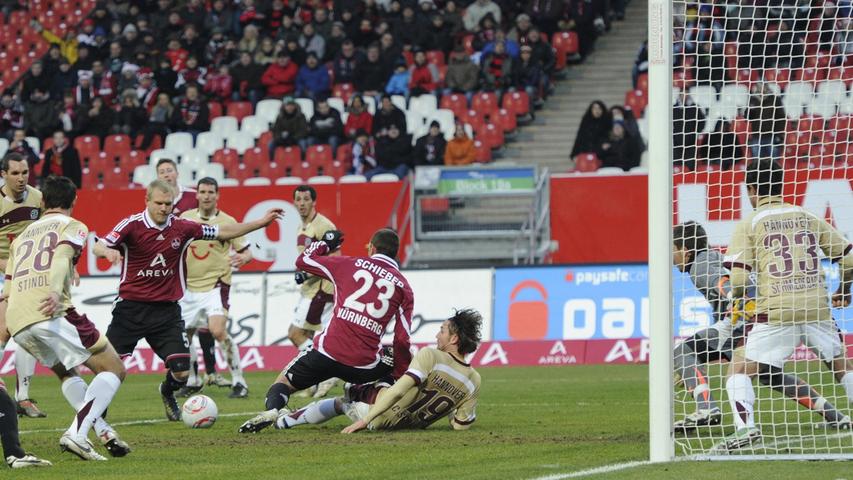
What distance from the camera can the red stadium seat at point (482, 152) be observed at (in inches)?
1035

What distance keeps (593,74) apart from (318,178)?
7.68 meters

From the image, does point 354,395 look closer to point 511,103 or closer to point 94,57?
point 511,103

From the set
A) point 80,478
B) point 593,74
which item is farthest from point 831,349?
point 593,74

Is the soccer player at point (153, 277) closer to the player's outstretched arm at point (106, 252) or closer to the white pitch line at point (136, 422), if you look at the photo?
the player's outstretched arm at point (106, 252)

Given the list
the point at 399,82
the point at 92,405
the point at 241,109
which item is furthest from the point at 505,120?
the point at 92,405

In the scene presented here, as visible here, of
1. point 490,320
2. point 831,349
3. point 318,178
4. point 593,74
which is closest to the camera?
point 831,349

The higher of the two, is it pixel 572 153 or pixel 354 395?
pixel 572 153

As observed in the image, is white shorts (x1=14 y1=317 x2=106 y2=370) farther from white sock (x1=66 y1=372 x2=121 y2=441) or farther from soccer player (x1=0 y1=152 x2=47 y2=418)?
soccer player (x1=0 y1=152 x2=47 y2=418)

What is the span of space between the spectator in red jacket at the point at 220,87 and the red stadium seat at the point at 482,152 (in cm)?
614

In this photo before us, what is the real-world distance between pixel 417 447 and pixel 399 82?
18.7 meters

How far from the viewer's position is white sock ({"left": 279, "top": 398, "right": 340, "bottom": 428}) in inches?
455

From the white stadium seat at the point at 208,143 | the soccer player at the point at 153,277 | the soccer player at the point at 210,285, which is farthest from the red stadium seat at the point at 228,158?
the soccer player at the point at 153,277

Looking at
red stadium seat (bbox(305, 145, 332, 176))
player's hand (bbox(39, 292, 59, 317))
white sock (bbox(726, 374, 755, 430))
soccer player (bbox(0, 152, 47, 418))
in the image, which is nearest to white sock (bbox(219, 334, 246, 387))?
soccer player (bbox(0, 152, 47, 418))

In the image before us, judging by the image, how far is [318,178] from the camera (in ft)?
79.0
